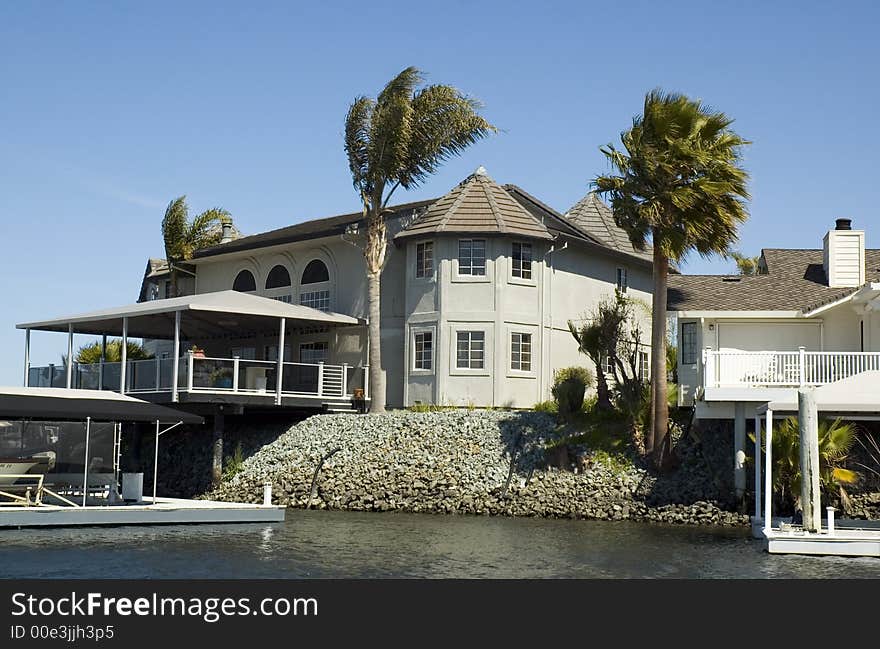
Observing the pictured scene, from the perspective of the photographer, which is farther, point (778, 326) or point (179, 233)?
point (179, 233)

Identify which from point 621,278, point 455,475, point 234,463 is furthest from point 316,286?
point 455,475

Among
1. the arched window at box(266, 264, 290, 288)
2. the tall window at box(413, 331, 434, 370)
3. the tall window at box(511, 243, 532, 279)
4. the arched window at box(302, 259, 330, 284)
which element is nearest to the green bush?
the tall window at box(511, 243, 532, 279)

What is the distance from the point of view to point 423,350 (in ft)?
127

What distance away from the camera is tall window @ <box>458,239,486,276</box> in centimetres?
3816

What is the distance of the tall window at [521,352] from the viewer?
38125mm

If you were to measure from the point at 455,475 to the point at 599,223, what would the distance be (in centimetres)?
1582

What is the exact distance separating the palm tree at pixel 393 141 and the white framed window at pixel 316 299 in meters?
3.58

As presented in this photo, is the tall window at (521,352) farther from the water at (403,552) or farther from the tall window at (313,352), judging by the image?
the water at (403,552)

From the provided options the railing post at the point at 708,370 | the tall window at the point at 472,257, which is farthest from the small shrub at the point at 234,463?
the railing post at the point at 708,370

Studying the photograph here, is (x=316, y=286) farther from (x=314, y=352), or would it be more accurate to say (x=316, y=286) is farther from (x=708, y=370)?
(x=708, y=370)

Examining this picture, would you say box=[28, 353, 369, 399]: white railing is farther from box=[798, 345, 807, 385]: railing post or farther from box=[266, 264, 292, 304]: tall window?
box=[798, 345, 807, 385]: railing post
